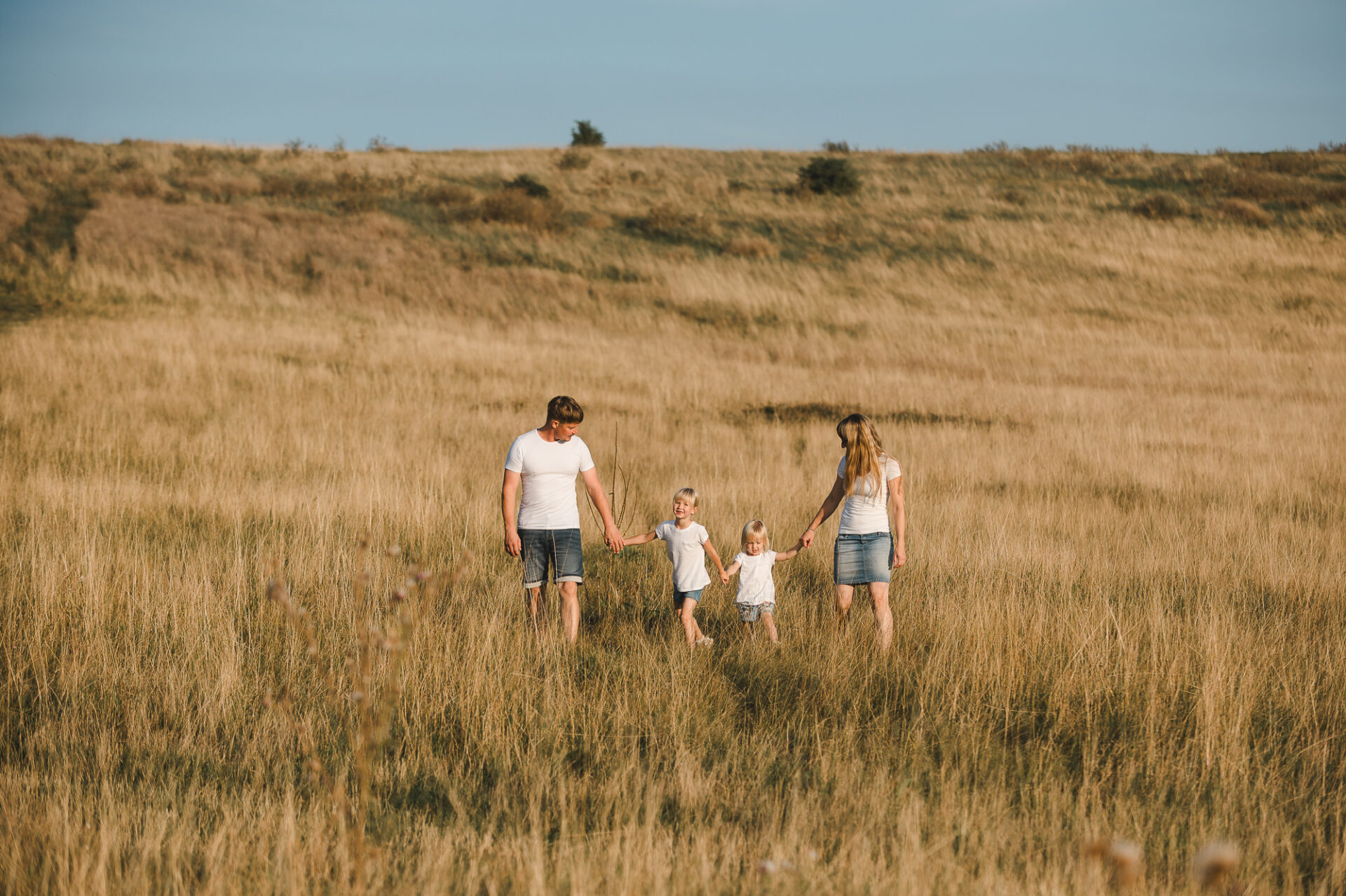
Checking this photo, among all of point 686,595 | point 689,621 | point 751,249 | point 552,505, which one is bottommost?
point 689,621

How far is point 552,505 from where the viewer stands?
5.41 meters

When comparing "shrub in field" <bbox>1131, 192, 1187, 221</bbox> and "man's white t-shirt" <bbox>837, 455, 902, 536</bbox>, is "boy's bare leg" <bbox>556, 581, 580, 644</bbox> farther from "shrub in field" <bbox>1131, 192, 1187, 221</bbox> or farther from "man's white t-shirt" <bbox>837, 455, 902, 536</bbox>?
"shrub in field" <bbox>1131, 192, 1187, 221</bbox>

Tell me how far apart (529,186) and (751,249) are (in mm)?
11330

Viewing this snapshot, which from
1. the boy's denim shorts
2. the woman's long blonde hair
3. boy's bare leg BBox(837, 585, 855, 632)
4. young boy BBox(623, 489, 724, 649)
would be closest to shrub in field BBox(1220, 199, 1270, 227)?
the woman's long blonde hair

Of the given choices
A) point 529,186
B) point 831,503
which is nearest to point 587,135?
point 529,186

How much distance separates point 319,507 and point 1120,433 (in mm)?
12153

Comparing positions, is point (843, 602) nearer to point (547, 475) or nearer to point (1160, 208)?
point (547, 475)

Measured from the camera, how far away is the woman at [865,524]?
550 centimetres

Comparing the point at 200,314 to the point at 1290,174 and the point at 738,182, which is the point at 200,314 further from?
the point at 1290,174

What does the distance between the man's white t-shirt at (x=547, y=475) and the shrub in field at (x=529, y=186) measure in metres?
32.5

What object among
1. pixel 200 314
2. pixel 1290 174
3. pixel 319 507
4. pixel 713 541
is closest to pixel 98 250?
pixel 200 314

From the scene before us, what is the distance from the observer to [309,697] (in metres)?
4.19

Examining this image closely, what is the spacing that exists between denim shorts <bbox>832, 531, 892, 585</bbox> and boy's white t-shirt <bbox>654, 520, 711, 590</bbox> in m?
0.96

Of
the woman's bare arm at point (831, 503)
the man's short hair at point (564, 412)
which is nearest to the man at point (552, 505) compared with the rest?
the man's short hair at point (564, 412)
